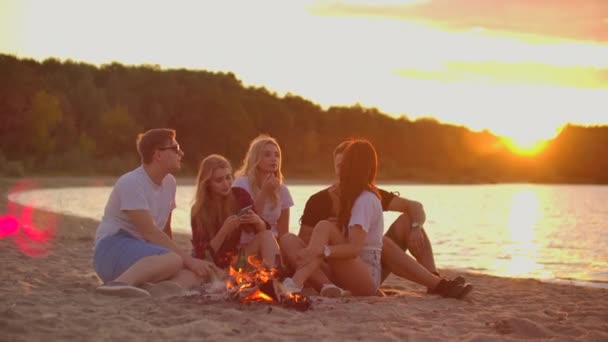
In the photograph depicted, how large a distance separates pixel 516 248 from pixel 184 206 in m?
15.0

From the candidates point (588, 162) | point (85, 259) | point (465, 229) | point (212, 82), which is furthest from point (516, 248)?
point (588, 162)

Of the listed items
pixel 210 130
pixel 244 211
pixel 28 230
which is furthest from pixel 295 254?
pixel 210 130

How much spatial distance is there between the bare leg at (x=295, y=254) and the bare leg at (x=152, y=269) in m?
0.91

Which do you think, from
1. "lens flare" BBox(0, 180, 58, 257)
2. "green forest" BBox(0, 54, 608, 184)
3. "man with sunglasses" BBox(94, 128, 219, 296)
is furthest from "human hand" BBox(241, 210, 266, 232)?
"green forest" BBox(0, 54, 608, 184)

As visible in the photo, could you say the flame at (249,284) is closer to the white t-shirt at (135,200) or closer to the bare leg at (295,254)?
the bare leg at (295,254)

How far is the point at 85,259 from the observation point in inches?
361

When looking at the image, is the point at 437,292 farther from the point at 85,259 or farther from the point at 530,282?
the point at 85,259

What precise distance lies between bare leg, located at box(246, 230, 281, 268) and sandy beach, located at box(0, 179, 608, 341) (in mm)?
550

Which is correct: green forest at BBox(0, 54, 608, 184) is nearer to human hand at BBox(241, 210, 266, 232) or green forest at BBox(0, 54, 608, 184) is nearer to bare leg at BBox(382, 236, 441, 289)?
human hand at BBox(241, 210, 266, 232)

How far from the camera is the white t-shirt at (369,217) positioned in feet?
20.2

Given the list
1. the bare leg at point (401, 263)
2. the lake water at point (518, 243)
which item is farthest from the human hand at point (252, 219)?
the lake water at point (518, 243)

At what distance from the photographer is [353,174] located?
625 cm

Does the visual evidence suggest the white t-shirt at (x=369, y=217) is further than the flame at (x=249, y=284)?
Yes

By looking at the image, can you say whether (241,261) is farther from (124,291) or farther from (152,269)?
(124,291)
